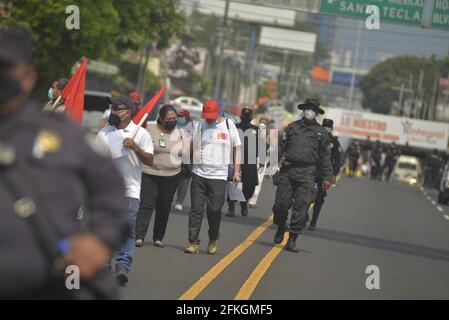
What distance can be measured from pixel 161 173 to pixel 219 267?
142cm

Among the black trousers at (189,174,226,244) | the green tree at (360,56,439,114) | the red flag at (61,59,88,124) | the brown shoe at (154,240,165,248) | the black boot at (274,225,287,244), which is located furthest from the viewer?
the green tree at (360,56,439,114)

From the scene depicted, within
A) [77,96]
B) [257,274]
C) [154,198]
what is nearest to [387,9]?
[154,198]

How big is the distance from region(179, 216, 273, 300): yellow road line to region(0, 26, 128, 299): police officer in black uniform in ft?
17.2

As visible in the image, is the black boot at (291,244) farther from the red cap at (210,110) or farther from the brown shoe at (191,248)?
the red cap at (210,110)

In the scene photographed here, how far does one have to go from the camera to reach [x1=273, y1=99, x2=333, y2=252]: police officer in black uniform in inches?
611

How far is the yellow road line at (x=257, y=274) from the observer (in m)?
11.0

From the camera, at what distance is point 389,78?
578 feet

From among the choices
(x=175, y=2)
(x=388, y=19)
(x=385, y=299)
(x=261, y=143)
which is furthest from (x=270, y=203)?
(x=175, y=2)

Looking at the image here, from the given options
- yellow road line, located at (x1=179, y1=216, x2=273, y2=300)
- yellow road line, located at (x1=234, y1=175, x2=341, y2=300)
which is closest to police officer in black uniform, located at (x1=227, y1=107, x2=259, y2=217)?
yellow road line, located at (x1=179, y1=216, x2=273, y2=300)

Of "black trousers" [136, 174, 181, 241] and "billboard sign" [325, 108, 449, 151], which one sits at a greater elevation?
"black trousers" [136, 174, 181, 241]

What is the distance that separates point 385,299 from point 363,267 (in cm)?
315

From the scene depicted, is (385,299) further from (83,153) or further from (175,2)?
(175,2)

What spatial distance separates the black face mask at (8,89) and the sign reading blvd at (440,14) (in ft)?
83.6

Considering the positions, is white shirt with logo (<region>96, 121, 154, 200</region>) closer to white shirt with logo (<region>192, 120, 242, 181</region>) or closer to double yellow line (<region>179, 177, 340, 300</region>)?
double yellow line (<region>179, 177, 340, 300</region>)
